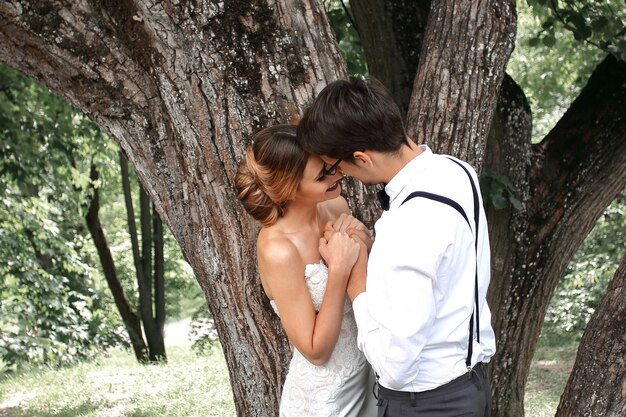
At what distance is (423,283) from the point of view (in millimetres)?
2219

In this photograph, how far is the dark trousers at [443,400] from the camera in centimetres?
246

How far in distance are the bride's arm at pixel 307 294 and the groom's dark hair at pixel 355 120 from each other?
440mm

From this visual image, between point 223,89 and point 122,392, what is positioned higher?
point 223,89

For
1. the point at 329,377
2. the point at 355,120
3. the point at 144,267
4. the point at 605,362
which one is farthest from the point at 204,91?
the point at 144,267

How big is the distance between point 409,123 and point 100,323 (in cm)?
1259

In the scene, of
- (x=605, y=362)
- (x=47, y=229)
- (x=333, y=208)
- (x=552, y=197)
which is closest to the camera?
(x=333, y=208)

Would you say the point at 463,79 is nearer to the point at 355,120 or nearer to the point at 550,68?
the point at 355,120

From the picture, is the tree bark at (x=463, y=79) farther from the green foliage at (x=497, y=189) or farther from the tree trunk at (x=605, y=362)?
the green foliage at (x=497, y=189)

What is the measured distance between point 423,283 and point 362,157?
451mm

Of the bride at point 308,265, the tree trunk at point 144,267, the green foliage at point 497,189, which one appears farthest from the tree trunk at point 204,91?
the tree trunk at point 144,267

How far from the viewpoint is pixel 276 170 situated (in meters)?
2.83

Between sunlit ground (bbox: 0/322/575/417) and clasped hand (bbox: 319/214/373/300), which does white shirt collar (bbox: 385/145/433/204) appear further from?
sunlit ground (bbox: 0/322/575/417)

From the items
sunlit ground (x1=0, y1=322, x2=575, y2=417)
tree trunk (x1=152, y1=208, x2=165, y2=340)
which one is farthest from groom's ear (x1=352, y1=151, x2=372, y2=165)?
tree trunk (x1=152, y1=208, x2=165, y2=340)

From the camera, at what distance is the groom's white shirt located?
222 centimetres
